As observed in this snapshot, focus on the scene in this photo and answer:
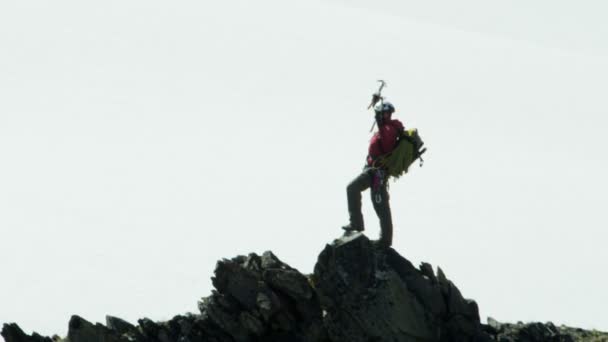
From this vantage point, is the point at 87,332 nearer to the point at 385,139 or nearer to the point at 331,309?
the point at 331,309

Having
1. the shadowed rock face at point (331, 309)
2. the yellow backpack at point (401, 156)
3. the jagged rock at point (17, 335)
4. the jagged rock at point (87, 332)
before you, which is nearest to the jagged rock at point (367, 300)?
the shadowed rock face at point (331, 309)

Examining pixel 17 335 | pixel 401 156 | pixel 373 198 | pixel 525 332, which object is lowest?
pixel 17 335

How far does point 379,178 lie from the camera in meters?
36.9

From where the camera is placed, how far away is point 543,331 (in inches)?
1469

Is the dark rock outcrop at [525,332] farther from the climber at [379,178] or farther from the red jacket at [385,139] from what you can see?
the red jacket at [385,139]

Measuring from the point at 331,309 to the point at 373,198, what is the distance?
15.3 feet

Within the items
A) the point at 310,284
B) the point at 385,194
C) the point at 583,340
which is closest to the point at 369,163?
the point at 385,194

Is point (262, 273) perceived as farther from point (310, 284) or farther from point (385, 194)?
point (385, 194)

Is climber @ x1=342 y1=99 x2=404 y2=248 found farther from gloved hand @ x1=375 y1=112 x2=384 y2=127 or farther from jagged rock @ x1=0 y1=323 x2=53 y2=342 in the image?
jagged rock @ x1=0 y1=323 x2=53 y2=342

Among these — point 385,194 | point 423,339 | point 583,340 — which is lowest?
point 423,339

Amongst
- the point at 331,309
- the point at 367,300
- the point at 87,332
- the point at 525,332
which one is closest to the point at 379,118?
the point at 367,300

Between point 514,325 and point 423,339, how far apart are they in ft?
14.8

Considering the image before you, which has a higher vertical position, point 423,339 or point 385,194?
point 385,194

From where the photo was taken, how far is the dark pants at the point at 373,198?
37000 millimetres
